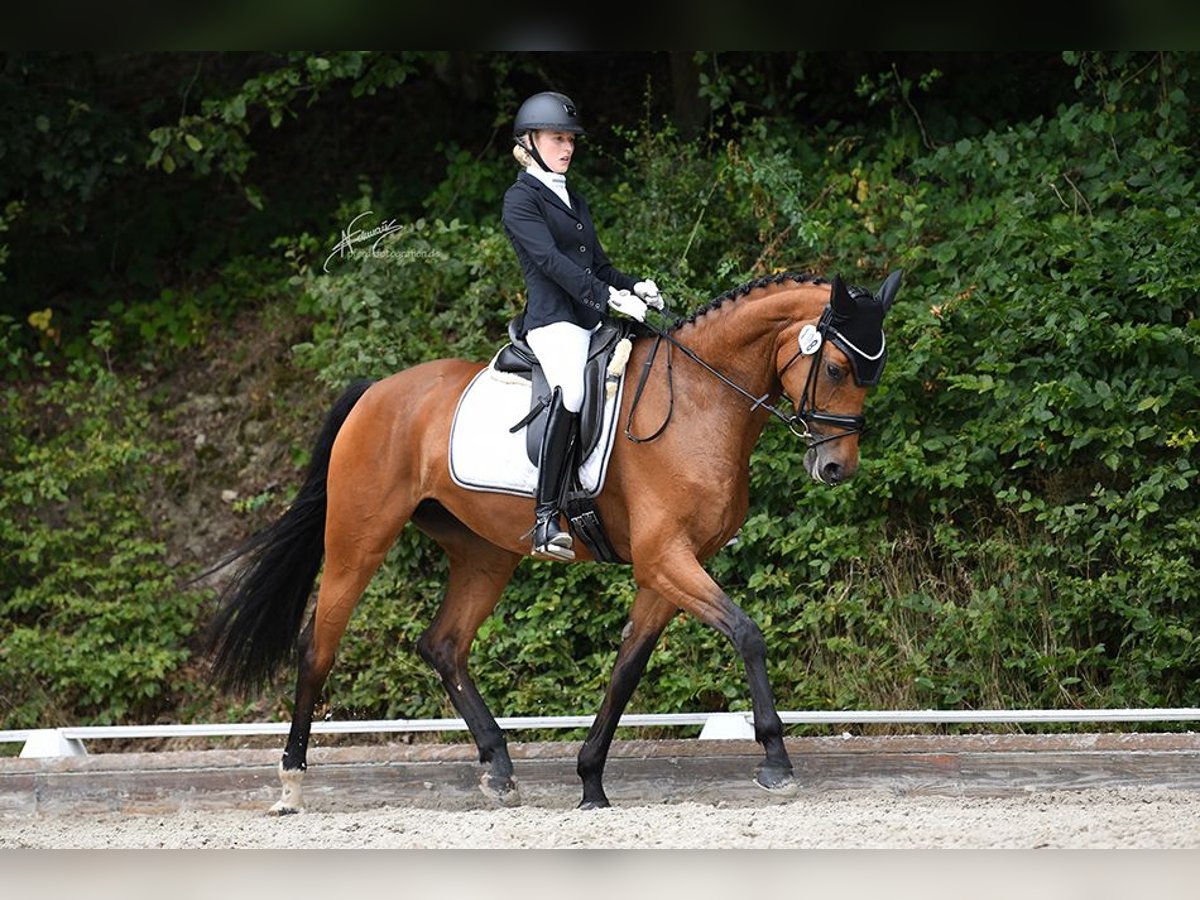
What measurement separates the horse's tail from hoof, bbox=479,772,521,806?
1.17 metres

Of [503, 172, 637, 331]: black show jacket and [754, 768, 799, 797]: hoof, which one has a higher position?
[503, 172, 637, 331]: black show jacket

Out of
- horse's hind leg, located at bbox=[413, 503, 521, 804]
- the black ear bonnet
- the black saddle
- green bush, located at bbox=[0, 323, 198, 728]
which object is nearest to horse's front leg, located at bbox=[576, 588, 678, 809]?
horse's hind leg, located at bbox=[413, 503, 521, 804]

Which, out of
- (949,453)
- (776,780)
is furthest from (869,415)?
(776,780)

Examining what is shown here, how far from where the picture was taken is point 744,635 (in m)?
5.64

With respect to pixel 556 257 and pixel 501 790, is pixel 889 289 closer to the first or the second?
pixel 556 257

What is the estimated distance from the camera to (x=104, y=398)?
9.92 metres

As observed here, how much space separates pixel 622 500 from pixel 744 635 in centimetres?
84

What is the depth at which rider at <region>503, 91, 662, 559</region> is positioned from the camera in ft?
19.9

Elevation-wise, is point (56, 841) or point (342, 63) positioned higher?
point (342, 63)

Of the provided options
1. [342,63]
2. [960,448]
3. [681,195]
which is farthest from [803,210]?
[342,63]

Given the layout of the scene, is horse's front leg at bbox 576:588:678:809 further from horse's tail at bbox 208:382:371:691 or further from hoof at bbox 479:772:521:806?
horse's tail at bbox 208:382:371:691

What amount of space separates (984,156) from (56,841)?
631cm

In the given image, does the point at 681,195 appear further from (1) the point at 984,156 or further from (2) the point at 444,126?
(2) the point at 444,126

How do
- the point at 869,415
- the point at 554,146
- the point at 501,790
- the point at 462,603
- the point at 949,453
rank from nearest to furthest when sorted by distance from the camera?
the point at 554,146
the point at 501,790
the point at 462,603
the point at 949,453
the point at 869,415
